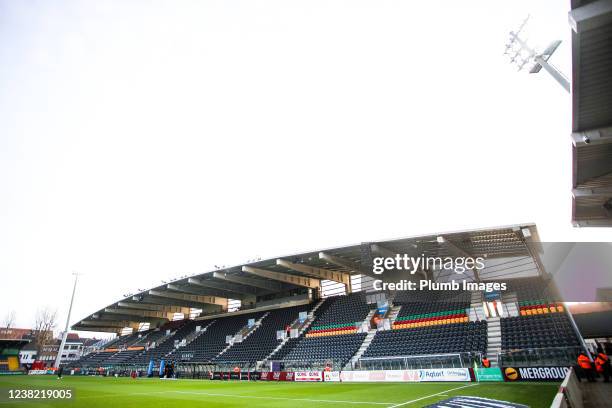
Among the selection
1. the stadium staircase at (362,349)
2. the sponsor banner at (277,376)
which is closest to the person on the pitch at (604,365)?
the stadium staircase at (362,349)

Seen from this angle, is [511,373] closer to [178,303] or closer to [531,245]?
[531,245]

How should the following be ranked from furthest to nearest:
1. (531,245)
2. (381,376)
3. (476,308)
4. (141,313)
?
(141,313) < (476,308) < (531,245) < (381,376)

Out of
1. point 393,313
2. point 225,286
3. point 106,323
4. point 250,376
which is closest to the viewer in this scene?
point 250,376

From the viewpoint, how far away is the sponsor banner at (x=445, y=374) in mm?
17219

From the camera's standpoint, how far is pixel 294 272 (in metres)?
35.2

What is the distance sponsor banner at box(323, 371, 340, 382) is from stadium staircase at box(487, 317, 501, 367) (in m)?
9.39

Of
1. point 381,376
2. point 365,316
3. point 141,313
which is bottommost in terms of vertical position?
point 381,376

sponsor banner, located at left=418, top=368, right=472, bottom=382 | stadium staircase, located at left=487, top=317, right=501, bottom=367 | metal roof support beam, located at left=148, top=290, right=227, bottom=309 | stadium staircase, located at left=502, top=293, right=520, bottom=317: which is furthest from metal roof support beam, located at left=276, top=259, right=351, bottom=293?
metal roof support beam, located at left=148, top=290, right=227, bottom=309

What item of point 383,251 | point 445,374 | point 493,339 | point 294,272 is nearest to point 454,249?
point 383,251

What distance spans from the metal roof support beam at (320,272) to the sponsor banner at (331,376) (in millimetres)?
10497

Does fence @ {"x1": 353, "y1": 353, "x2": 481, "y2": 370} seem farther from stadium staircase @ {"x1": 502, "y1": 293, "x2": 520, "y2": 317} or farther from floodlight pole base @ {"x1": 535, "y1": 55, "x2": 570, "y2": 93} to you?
floodlight pole base @ {"x1": 535, "y1": 55, "x2": 570, "y2": 93}

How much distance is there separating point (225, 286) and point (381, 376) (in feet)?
76.8

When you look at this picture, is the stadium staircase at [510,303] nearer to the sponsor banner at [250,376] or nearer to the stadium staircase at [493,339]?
the stadium staircase at [493,339]

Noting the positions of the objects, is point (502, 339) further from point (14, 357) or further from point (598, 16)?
point (14, 357)
